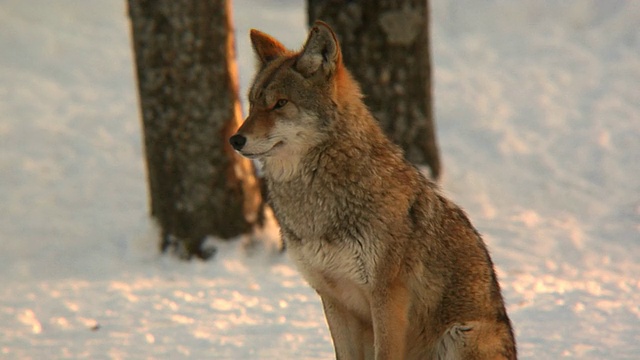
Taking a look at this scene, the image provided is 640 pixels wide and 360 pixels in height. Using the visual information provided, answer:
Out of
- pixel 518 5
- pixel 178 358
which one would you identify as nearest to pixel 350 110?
pixel 178 358

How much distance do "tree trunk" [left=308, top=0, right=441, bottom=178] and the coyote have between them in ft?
13.1

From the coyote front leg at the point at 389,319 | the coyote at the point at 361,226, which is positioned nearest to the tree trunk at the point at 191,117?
the coyote at the point at 361,226

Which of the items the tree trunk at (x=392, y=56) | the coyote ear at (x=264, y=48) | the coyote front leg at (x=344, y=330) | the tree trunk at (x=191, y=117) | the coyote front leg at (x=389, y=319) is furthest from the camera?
the tree trunk at (x=392, y=56)

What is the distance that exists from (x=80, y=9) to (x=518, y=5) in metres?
6.42

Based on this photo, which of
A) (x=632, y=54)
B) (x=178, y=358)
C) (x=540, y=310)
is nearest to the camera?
(x=178, y=358)

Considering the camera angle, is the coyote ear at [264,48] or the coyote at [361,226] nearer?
the coyote at [361,226]

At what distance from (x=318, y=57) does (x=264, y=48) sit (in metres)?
0.55

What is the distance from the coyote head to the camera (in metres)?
4.57

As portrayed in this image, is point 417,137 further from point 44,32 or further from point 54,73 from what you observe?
point 44,32

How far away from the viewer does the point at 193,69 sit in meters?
7.91

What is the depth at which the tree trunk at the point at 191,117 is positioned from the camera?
7.87 meters

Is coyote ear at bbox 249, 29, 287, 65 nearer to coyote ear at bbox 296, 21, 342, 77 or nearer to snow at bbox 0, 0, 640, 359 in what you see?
coyote ear at bbox 296, 21, 342, 77

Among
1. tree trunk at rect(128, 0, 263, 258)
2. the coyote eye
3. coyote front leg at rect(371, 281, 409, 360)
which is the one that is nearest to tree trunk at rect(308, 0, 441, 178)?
tree trunk at rect(128, 0, 263, 258)

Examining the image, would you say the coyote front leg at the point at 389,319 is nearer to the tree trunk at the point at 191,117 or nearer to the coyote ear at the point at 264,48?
the coyote ear at the point at 264,48
